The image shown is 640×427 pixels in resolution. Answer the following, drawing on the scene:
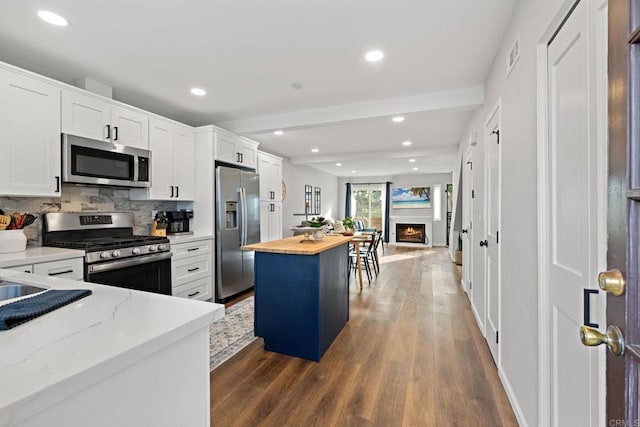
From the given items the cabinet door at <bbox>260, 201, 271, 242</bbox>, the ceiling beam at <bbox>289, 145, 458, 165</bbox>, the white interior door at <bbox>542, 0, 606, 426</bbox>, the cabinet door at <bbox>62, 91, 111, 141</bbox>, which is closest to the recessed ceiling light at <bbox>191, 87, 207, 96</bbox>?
the cabinet door at <bbox>62, 91, 111, 141</bbox>

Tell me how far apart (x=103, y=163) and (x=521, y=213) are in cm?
351

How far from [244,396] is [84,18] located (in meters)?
2.72

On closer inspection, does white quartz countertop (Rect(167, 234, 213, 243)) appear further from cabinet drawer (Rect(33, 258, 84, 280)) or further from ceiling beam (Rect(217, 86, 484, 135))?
ceiling beam (Rect(217, 86, 484, 135))

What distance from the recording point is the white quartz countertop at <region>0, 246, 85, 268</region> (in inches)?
78.4

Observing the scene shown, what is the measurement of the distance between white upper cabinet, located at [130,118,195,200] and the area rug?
1.61 metres

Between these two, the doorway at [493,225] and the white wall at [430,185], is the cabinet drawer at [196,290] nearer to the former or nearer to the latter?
the doorway at [493,225]

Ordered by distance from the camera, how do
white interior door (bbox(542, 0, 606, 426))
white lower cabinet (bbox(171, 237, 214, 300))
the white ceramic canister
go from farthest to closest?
white lower cabinet (bbox(171, 237, 214, 300)) < the white ceramic canister < white interior door (bbox(542, 0, 606, 426))

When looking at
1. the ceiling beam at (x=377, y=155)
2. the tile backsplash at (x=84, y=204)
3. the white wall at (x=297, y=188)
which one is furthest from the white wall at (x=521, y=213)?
the white wall at (x=297, y=188)

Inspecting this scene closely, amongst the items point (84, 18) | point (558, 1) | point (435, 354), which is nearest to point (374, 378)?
point (435, 354)

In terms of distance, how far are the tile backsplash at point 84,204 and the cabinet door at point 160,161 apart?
0.36m

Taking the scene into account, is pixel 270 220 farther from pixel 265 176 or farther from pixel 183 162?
pixel 183 162

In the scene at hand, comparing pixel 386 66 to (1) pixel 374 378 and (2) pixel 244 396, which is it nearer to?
(1) pixel 374 378

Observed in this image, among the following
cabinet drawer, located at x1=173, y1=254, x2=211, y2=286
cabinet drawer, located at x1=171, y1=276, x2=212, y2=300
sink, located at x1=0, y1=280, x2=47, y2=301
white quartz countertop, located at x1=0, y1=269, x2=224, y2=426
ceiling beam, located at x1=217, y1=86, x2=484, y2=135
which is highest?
ceiling beam, located at x1=217, y1=86, x2=484, y2=135

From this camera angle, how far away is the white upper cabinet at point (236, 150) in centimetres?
393
